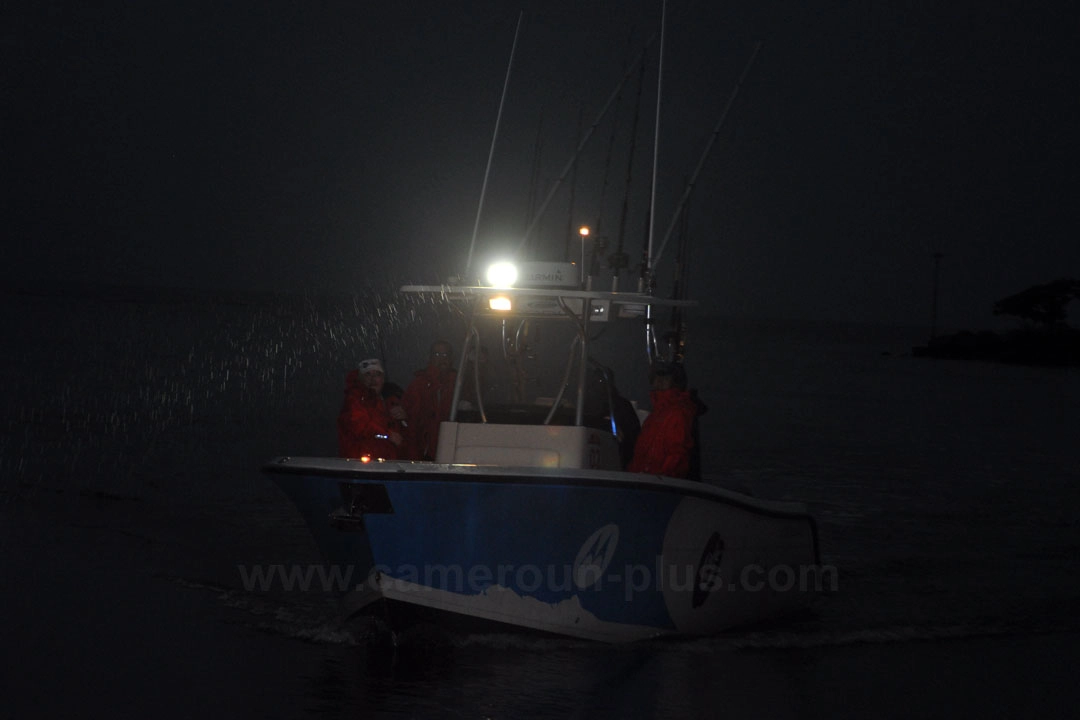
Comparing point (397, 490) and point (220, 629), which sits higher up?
point (397, 490)

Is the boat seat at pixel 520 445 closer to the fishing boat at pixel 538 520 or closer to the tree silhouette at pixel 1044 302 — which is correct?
the fishing boat at pixel 538 520

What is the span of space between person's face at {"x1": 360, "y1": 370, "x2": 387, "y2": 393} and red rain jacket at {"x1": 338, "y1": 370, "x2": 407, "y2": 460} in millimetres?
29

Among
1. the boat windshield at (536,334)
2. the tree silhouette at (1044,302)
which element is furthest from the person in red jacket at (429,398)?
the tree silhouette at (1044,302)

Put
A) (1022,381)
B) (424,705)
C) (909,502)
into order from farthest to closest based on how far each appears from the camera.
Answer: (1022,381)
(909,502)
(424,705)

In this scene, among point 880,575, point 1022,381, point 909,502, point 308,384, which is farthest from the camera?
point 1022,381

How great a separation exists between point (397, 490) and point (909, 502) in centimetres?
1057

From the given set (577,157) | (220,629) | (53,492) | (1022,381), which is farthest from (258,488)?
(1022,381)

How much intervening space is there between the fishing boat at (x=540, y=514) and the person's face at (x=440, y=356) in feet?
2.99

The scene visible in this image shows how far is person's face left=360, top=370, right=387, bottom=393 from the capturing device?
764cm

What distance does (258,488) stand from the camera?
13711 millimetres

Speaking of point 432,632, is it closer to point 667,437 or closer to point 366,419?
point 366,419

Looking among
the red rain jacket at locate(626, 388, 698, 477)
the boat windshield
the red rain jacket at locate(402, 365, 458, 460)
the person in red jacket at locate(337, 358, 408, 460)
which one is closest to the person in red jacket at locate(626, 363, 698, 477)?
the red rain jacket at locate(626, 388, 698, 477)

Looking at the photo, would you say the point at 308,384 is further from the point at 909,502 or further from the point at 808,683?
the point at 808,683

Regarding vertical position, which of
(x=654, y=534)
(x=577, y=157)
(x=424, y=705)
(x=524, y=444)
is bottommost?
(x=424, y=705)
